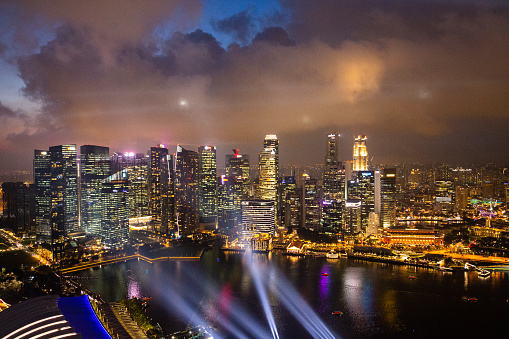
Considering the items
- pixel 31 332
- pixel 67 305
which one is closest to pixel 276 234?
pixel 67 305

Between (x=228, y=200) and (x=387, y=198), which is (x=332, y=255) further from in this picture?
(x=228, y=200)

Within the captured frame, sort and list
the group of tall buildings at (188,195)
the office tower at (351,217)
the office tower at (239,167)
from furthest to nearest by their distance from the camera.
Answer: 1. the office tower at (239,167)
2. the office tower at (351,217)
3. the group of tall buildings at (188,195)

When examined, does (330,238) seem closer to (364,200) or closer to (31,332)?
(364,200)

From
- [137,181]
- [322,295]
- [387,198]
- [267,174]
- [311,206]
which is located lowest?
[322,295]

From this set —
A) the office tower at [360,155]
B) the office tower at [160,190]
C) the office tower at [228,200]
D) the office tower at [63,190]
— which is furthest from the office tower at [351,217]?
the office tower at [63,190]

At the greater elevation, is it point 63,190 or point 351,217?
point 63,190

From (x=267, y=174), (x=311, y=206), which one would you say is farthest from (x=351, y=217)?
(x=267, y=174)

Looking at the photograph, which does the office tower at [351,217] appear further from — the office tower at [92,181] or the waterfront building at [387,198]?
the office tower at [92,181]
